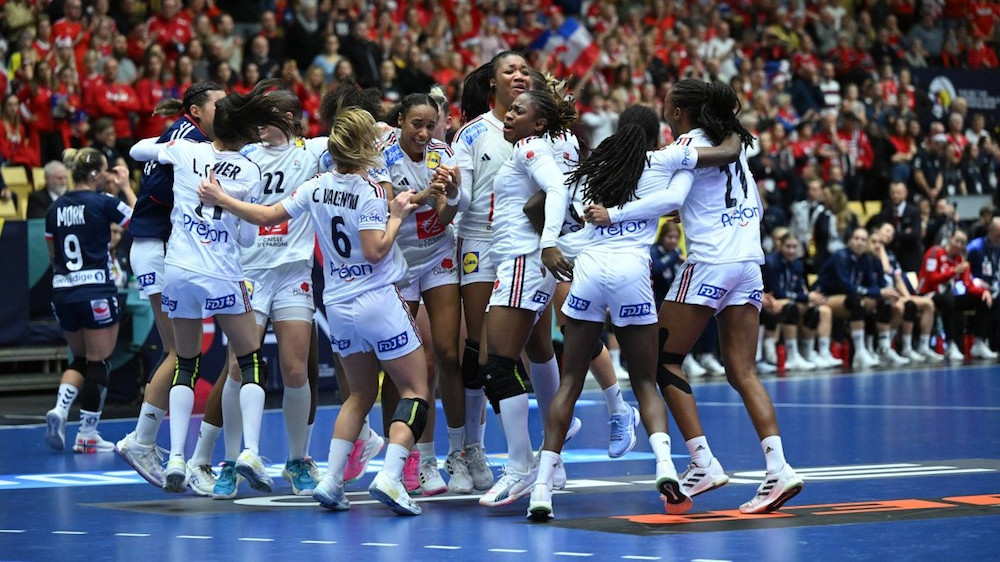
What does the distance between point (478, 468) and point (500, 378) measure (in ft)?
2.92

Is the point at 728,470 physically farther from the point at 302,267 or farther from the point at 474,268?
the point at 302,267

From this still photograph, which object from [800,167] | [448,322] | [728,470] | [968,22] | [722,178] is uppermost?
[968,22]

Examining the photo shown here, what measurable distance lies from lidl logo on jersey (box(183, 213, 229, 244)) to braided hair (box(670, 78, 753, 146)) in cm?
247

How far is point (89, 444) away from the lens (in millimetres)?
11117

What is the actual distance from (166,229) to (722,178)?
142 inches

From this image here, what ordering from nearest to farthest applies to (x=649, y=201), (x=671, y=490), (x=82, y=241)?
(x=671, y=490)
(x=649, y=201)
(x=82, y=241)

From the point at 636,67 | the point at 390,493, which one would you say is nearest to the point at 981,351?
the point at 636,67

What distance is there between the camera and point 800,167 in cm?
2212

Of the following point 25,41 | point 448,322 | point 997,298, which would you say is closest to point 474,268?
point 448,322

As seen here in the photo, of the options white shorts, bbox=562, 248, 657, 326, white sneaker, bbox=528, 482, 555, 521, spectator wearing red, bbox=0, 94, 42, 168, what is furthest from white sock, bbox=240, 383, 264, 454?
spectator wearing red, bbox=0, 94, 42, 168

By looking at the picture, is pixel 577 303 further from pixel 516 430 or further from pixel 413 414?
pixel 413 414

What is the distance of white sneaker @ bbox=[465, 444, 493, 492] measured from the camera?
28.3 ft

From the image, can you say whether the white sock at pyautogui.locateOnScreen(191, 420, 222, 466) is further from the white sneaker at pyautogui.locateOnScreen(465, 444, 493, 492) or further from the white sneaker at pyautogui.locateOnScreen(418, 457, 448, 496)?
the white sneaker at pyautogui.locateOnScreen(465, 444, 493, 492)

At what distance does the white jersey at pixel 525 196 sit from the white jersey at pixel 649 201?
205 mm
